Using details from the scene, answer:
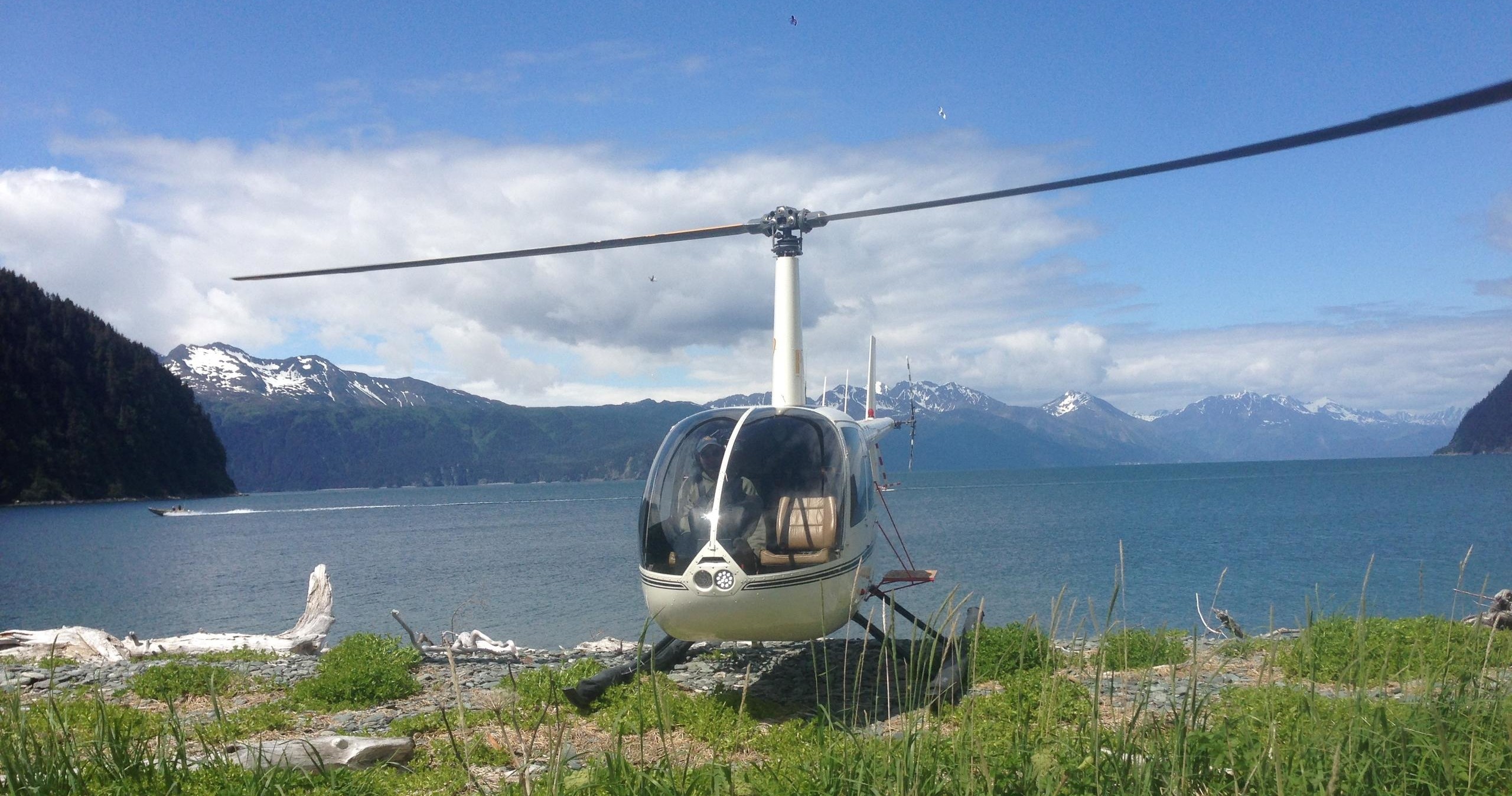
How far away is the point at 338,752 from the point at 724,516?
3351 mm

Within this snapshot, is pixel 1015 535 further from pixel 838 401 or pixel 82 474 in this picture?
pixel 82 474

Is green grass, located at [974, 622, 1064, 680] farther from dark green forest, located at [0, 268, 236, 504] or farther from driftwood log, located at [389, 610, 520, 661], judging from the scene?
dark green forest, located at [0, 268, 236, 504]

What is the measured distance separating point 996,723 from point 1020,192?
347 cm

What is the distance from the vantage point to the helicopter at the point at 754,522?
7703 mm

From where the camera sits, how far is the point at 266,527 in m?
97.3

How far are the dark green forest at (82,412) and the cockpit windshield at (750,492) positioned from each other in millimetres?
142757

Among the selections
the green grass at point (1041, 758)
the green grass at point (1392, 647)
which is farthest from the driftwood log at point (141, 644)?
the green grass at point (1392, 647)

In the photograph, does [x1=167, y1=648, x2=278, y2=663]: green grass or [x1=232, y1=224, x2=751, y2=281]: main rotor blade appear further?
[x1=167, y1=648, x2=278, y2=663]: green grass

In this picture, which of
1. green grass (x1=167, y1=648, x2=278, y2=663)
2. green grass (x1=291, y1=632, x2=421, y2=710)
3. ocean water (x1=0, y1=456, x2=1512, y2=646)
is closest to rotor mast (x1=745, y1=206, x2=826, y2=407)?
ocean water (x1=0, y1=456, x2=1512, y2=646)

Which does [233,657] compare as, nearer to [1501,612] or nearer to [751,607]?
[751,607]

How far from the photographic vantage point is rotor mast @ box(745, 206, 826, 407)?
9977mm

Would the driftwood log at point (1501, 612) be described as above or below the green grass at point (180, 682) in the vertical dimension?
above

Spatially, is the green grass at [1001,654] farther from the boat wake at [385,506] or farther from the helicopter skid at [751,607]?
the boat wake at [385,506]

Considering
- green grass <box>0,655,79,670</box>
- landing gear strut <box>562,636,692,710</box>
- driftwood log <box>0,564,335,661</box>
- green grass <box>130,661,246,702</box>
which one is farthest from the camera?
driftwood log <box>0,564,335,661</box>
